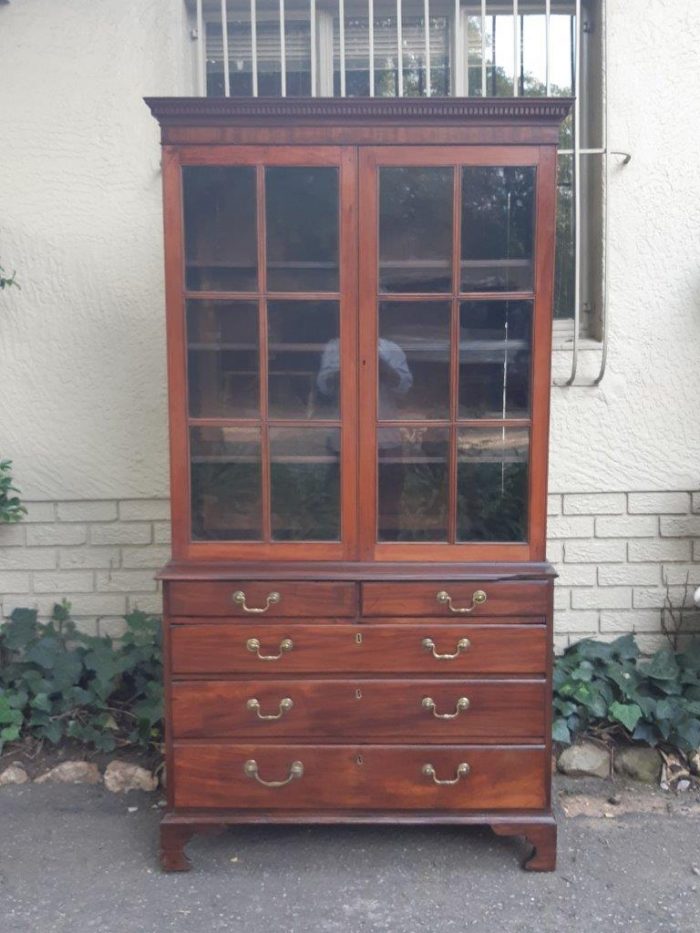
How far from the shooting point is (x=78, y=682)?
12.2 feet

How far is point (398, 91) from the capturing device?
3.61m

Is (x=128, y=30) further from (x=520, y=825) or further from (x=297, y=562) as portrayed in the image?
(x=520, y=825)

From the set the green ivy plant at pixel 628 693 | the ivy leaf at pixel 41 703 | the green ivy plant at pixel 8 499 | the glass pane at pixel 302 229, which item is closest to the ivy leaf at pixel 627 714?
the green ivy plant at pixel 628 693

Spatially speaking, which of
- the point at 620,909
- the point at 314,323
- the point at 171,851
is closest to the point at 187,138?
the point at 314,323

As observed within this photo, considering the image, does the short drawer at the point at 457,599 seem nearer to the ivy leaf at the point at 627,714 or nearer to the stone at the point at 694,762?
the ivy leaf at the point at 627,714

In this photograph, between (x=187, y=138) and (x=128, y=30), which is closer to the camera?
(x=187, y=138)

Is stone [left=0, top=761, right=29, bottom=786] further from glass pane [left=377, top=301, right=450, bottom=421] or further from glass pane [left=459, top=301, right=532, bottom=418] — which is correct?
glass pane [left=459, top=301, right=532, bottom=418]

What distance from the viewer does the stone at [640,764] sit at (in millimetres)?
3527

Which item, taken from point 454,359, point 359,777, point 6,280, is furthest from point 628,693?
point 6,280

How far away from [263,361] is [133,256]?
3.57 feet

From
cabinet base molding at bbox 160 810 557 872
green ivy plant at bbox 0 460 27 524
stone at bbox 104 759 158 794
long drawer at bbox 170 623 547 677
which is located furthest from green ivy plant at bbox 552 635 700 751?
green ivy plant at bbox 0 460 27 524

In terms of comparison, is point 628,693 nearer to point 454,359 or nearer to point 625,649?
point 625,649

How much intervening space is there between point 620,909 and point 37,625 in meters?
2.39

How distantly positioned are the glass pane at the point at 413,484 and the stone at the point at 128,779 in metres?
1.38
